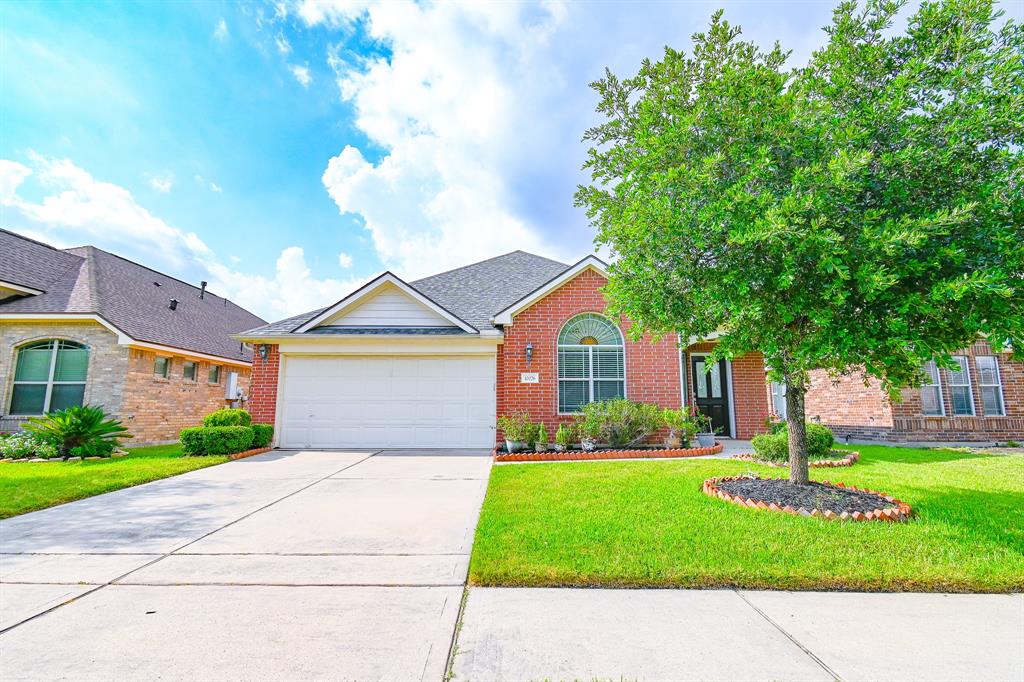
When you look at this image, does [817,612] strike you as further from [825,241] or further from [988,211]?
[988,211]

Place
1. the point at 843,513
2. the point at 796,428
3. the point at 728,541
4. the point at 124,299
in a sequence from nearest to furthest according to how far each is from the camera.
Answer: the point at 728,541 → the point at 843,513 → the point at 796,428 → the point at 124,299

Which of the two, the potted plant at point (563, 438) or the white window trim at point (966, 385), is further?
the white window trim at point (966, 385)

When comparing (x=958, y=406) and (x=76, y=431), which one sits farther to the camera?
(x=958, y=406)

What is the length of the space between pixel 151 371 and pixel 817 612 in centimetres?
1622

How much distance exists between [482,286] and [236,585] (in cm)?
1240

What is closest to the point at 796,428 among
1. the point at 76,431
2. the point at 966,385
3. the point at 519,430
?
the point at 519,430

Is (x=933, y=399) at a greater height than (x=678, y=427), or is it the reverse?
(x=933, y=399)

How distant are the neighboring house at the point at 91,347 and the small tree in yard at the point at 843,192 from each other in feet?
46.0

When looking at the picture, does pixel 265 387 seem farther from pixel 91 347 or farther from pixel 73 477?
pixel 91 347

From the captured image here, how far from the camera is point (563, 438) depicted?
10016 millimetres

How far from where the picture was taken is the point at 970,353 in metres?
13.5

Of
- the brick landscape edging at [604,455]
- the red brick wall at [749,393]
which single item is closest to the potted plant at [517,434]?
the brick landscape edging at [604,455]

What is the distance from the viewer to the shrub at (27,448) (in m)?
9.73

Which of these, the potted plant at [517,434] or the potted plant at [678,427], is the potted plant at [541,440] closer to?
the potted plant at [517,434]
